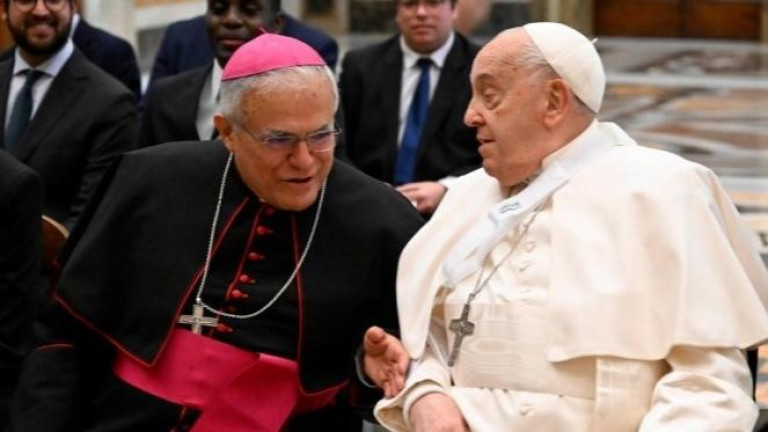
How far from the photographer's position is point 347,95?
24.7 feet

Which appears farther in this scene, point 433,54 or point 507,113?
point 433,54

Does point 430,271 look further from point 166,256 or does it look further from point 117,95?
point 117,95

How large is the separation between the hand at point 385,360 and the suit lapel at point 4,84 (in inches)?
125

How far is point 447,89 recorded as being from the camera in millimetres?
7344

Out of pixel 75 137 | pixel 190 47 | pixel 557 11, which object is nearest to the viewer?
pixel 75 137

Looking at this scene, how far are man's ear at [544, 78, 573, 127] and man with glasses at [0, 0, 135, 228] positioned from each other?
2801 mm

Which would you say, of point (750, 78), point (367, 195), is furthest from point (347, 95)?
point (750, 78)

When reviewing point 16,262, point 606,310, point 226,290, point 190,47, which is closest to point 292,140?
point 226,290

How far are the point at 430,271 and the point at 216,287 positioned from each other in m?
0.53

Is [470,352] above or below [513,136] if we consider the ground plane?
below

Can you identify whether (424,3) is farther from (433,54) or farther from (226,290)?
(226,290)

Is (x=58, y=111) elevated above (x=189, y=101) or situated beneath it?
situated beneath

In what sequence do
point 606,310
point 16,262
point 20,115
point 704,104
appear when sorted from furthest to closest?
point 704,104 → point 20,115 → point 16,262 → point 606,310

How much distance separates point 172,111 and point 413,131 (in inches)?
52.7
